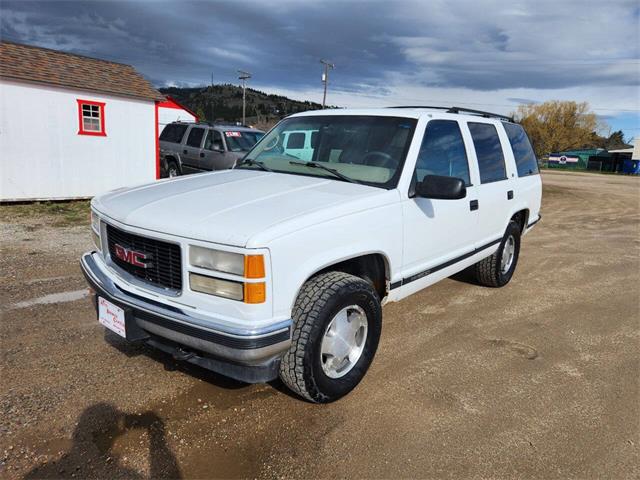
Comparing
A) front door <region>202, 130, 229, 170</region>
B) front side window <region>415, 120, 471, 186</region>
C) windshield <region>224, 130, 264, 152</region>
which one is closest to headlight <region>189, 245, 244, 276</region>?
front side window <region>415, 120, 471, 186</region>

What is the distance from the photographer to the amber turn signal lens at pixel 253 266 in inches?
93.4

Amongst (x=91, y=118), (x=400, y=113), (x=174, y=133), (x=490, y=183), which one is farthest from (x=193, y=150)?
(x=400, y=113)

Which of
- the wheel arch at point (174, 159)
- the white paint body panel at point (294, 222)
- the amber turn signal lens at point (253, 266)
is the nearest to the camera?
the amber turn signal lens at point (253, 266)

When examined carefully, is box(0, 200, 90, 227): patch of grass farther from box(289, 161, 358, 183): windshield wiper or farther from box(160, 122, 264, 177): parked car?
box(289, 161, 358, 183): windshield wiper

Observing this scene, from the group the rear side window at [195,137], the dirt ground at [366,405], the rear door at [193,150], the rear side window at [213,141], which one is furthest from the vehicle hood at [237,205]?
the rear side window at [195,137]

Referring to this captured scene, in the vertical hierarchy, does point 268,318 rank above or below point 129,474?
above

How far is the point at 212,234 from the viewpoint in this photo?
2.45 meters

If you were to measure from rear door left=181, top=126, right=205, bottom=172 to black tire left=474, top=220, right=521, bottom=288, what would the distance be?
8.78 m

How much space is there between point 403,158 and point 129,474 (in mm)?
2619

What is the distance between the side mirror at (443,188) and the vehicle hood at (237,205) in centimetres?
26

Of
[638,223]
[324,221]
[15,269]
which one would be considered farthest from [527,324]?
[638,223]

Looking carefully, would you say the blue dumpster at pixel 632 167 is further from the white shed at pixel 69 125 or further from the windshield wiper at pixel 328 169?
the windshield wiper at pixel 328 169

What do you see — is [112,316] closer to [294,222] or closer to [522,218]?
[294,222]

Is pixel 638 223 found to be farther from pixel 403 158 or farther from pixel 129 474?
pixel 129 474
